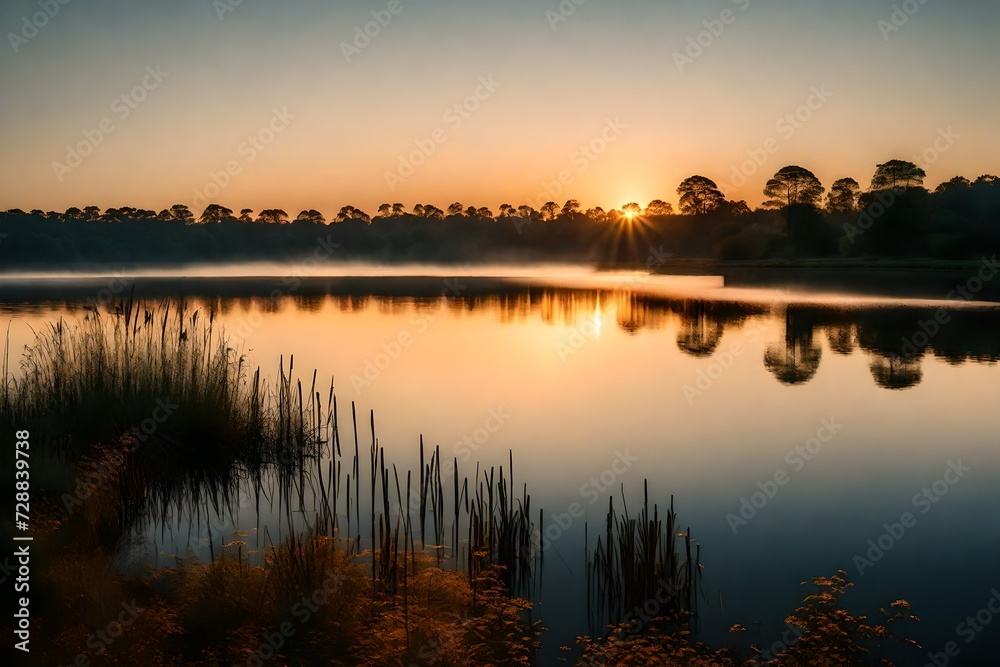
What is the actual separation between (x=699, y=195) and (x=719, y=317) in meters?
107

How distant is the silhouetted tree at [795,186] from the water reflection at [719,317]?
53758 millimetres

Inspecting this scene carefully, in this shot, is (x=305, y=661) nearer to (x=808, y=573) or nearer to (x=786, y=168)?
A: (x=808, y=573)

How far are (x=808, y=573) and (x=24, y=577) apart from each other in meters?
7.85

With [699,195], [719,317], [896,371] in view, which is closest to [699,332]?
[719,317]

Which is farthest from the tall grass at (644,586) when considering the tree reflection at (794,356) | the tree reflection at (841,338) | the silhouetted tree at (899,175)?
the silhouetted tree at (899,175)

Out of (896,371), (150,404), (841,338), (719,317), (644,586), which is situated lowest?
(896,371)

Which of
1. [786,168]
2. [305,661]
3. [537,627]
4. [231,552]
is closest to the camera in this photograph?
[305,661]

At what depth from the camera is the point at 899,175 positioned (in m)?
85.1

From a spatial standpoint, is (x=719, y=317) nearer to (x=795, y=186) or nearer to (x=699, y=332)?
(x=699, y=332)

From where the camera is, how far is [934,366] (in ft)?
76.2

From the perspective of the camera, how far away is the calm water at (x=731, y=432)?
814 cm

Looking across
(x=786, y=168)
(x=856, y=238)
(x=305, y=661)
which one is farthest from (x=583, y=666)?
(x=786, y=168)

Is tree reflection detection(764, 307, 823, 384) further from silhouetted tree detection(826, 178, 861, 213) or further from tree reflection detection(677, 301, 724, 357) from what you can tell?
silhouetted tree detection(826, 178, 861, 213)

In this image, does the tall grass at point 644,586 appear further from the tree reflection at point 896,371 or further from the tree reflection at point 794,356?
the tree reflection at point 896,371
